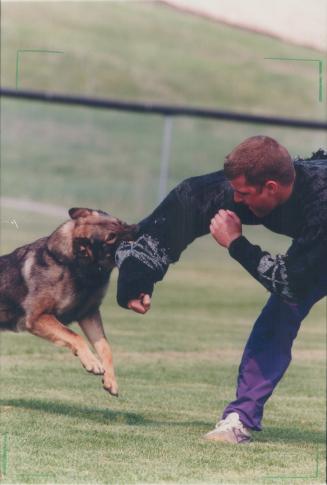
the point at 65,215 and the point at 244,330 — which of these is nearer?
the point at 65,215

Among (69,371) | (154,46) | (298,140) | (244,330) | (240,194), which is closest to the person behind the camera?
(240,194)

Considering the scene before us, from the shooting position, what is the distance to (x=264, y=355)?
585cm

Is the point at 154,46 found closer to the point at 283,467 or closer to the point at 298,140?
the point at 298,140

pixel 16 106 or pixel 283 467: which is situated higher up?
pixel 16 106

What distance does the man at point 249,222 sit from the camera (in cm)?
495

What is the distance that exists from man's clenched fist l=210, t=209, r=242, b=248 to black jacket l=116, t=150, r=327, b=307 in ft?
0.13

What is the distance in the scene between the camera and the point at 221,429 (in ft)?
18.8

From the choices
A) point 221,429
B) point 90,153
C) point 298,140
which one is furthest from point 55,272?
point 298,140

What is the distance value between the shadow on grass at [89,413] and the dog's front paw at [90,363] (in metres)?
0.38

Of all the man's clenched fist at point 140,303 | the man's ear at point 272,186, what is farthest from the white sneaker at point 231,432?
the man's ear at point 272,186

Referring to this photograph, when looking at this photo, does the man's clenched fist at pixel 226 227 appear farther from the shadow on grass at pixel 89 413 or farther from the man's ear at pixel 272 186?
the shadow on grass at pixel 89 413

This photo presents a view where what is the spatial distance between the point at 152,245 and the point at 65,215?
1.23 metres

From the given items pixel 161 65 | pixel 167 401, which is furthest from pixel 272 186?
pixel 161 65

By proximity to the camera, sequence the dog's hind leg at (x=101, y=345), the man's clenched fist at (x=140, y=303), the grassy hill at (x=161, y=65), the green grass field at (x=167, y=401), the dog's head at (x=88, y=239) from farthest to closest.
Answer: the grassy hill at (x=161, y=65), the dog's hind leg at (x=101, y=345), the dog's head at (x=88, y=239), the man's clenched fist at (x=140, y=303), the green grass field at (x=167, y=401)
